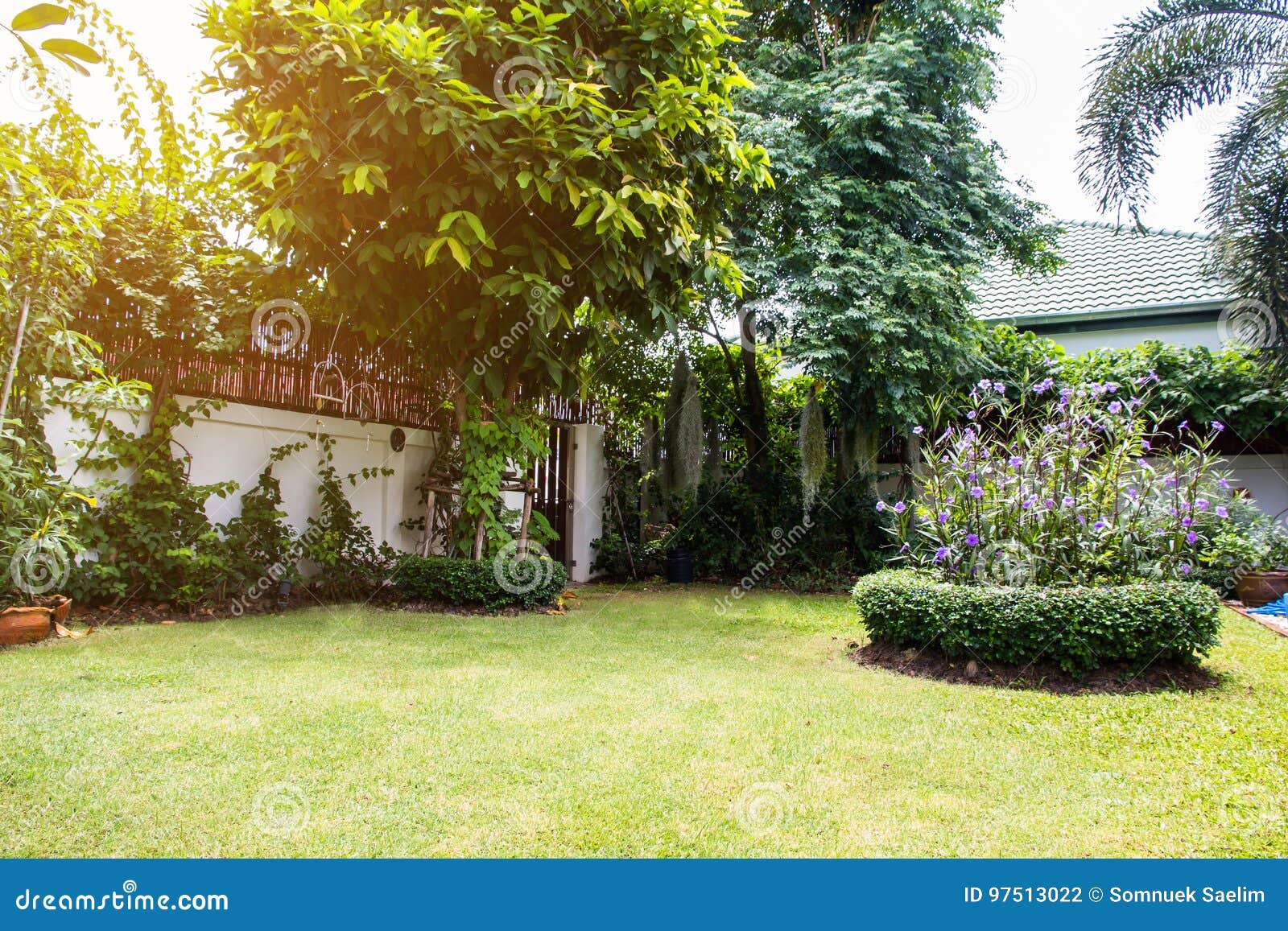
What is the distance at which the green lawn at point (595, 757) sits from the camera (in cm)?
231

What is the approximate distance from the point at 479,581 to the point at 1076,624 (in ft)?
14.5

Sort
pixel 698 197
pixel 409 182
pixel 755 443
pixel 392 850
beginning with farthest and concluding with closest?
pixel 755 443
pixel 698 197
pixel 409 182
pixel 392 850

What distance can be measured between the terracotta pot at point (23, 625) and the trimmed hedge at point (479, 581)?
8.52 ft

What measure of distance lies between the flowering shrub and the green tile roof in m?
6.62

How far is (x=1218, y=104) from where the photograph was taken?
7086 millimetres

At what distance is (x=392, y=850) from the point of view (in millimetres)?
Answer: 2180

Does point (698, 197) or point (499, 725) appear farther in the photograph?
point (698, 197)

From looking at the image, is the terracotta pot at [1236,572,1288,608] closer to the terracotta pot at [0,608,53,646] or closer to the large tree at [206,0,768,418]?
the large tree at [206,0,768,418]

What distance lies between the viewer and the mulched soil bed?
13.9 feet

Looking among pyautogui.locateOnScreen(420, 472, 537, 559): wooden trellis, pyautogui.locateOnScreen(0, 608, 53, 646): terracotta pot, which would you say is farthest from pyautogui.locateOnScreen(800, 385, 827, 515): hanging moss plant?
pyautogui.locateOnScreen(0, 608, 53, 646): terracotta pot

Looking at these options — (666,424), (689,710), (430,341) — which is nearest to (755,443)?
(666,424)

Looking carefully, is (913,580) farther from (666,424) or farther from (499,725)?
(666,424)

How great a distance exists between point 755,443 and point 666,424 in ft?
4.47


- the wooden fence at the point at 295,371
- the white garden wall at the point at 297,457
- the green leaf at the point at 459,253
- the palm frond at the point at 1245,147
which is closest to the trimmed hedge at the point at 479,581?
the white garden wall at the point at 297,457
